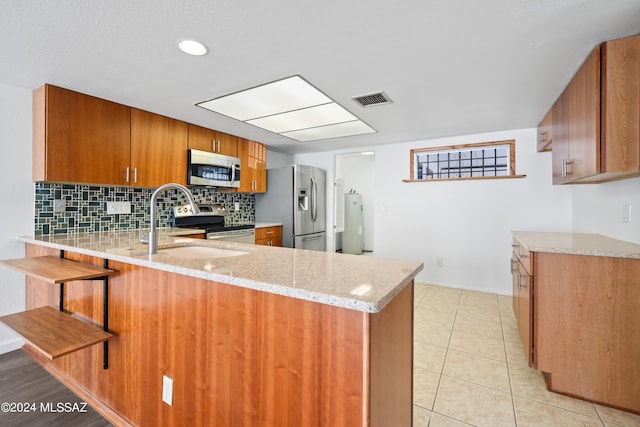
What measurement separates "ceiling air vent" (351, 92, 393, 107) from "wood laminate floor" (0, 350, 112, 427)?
112 inches

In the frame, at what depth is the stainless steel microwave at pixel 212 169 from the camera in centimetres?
327

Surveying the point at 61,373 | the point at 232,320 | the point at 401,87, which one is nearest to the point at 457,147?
the point at 401,87

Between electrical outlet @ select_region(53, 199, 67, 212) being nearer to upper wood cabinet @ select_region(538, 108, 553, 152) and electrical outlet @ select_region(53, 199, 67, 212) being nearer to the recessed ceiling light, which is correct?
the recessed ceiling light

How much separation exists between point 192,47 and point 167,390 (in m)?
1.89

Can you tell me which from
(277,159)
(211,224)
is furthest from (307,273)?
(277,159)

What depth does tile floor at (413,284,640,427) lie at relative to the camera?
1577mm

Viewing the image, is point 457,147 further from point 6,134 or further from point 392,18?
point 6,134

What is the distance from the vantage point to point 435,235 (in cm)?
406

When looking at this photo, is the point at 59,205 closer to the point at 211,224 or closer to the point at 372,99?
the point at 211,224

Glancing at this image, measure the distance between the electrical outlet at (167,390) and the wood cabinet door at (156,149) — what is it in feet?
6.98

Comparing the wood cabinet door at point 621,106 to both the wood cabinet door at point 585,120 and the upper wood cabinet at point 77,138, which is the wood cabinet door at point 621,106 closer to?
the wood cabinet door at point 585,120

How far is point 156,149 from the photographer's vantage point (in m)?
2.98

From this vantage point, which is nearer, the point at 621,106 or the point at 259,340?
the point at 259,340

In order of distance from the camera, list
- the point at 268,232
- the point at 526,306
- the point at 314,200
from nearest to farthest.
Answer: the point at 526,306, the point at 268,232, the point at 314,200
